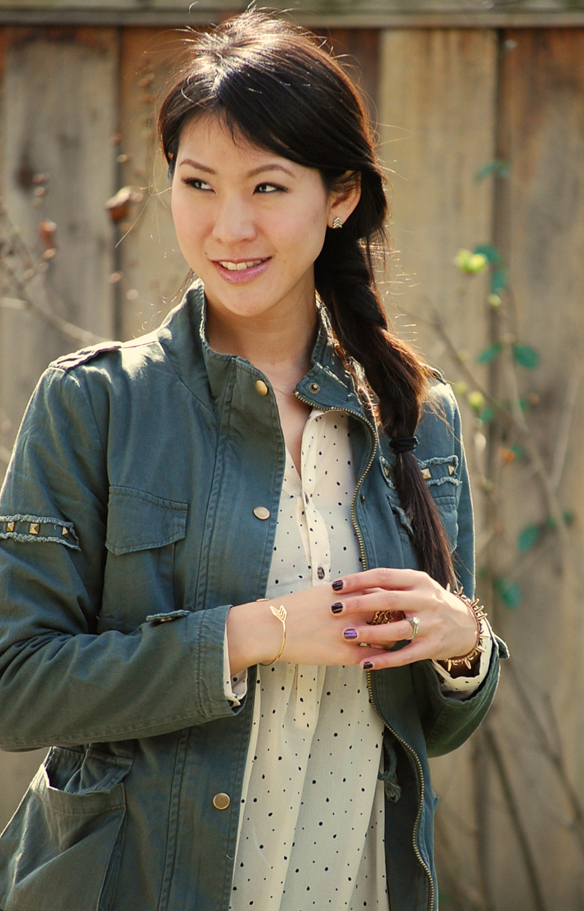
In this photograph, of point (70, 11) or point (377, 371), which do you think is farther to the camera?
point (70, 11)

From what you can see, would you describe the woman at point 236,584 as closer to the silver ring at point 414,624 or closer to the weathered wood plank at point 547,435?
the silver ring at point 414,624

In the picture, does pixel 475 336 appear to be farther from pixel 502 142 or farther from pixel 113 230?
pixel 113 230

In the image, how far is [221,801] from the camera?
156 cm

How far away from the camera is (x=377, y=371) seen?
1982 mm

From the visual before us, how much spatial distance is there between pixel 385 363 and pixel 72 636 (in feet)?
2.68

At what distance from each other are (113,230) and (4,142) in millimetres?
398

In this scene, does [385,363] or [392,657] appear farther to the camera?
[385,363]

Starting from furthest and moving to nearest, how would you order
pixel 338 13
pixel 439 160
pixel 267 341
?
pixel 439 160 → pixel 338 13 → pixel 267 341

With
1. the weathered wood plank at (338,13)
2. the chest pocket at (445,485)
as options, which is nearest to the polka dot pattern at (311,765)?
the chest pocket at (445,485)

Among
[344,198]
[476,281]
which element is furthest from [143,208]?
[344,198]

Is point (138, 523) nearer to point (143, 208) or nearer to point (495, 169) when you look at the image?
point (143, 208)

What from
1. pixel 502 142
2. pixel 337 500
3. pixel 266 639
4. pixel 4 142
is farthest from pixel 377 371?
pixel 4 142

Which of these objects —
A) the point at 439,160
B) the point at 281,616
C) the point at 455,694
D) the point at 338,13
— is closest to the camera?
the point at 281,616

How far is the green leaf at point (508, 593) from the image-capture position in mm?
3035
